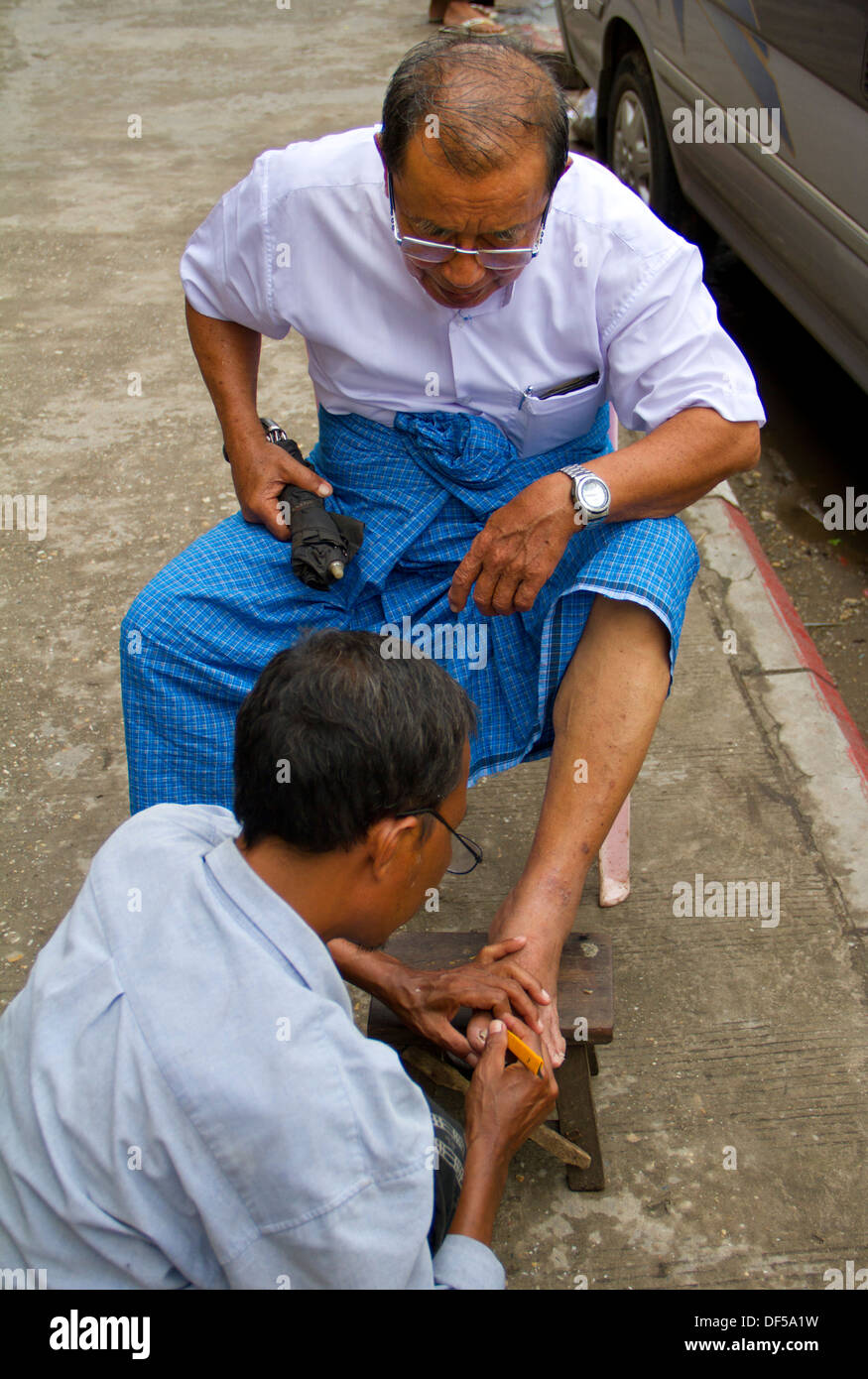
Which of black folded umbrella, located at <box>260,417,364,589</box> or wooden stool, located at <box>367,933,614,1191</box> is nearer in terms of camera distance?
wooden stool, located at <box>367,933,614,1191</box>

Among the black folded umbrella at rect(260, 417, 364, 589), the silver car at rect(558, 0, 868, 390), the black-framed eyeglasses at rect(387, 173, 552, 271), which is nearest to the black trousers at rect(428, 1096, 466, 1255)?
the black folded umbrella at rect(260, 417, 364, 589)

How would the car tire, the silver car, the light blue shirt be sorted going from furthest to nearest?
the car tire → the silver car → the light blue shirt

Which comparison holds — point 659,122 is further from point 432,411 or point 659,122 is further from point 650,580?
point 650,580

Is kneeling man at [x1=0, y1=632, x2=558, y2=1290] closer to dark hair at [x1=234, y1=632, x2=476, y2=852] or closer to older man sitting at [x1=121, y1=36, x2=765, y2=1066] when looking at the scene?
dark hair at [x1=234, y1=632, x2=476, y2=852]

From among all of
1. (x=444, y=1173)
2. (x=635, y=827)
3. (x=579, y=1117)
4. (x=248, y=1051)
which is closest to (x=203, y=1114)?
(x=248, y=1051)

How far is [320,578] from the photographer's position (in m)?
2.03

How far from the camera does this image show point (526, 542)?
1822 mm

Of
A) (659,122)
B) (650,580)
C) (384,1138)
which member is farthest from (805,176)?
(384,1138)

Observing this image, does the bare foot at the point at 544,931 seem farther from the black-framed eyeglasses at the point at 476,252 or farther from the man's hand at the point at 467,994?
the black-framed eyeglasses at the point at 476,252

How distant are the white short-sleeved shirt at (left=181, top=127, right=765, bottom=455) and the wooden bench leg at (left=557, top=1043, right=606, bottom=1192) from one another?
102cm

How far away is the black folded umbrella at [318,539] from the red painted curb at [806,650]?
3.99ft

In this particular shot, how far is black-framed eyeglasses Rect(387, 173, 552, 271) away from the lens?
69.2 inches

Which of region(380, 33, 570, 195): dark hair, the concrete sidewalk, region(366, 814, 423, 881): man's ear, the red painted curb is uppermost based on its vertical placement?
region(380, 33, 570, 195): dark hair

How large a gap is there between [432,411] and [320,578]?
351mm
